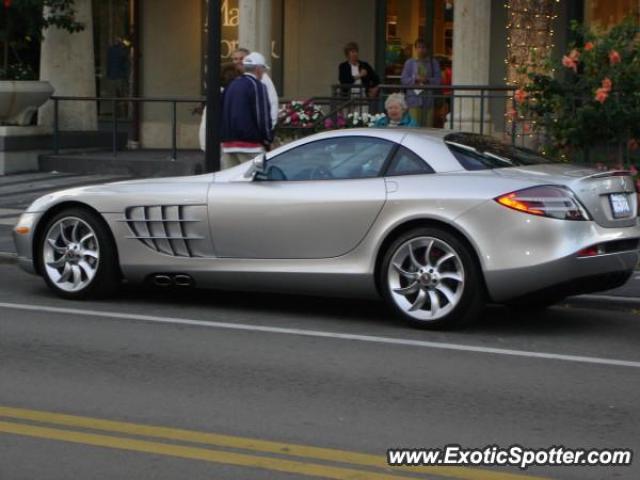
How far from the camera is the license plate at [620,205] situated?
9.39 metres

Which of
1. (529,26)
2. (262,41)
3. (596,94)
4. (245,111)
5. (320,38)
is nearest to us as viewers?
(596,94)

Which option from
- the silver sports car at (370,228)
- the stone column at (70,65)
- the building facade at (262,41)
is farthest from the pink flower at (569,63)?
the stone column at (70,65)

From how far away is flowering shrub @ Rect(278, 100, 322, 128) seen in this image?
18.0 meters

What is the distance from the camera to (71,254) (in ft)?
34.9

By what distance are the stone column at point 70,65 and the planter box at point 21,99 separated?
109cm

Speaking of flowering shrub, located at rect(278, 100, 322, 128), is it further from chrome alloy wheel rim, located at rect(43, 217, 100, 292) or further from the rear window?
the rear window

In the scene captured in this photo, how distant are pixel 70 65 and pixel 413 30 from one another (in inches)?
227

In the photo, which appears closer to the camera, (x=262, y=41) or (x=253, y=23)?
(x=253, y=23)

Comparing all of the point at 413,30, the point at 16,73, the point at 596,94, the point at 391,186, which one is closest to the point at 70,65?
the point at 16,73

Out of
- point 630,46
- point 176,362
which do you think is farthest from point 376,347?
point 630,46

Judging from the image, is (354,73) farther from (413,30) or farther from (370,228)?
(370,228)

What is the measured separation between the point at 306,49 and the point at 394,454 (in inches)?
700

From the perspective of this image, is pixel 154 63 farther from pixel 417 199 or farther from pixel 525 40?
pixel 417 199

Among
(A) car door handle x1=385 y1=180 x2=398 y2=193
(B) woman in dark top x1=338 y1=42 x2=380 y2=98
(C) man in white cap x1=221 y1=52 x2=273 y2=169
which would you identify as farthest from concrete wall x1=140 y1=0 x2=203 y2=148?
(A) car door handle x1=385 y1=180 x2=398 y2=193
